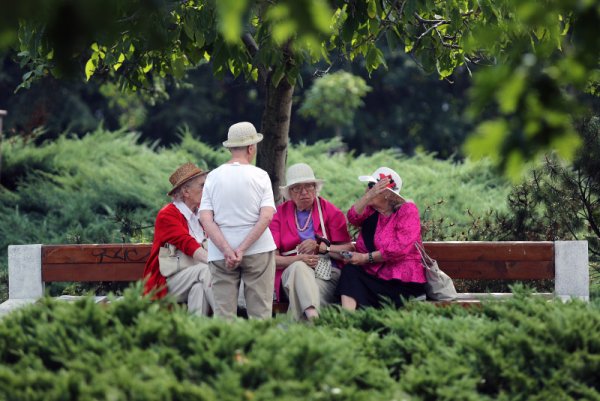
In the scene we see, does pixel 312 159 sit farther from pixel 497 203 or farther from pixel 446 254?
pixel 446 254

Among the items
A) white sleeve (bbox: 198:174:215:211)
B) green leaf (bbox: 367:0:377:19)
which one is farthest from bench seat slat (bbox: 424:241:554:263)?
white sleeve (bbox: 198:174:215:211)

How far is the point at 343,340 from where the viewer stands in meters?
5.35

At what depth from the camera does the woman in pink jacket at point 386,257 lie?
7.50m

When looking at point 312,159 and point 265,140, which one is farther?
point 312,159

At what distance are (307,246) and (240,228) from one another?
0.80 metres

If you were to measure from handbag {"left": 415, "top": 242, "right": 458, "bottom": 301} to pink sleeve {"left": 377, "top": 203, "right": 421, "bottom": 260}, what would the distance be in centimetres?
11

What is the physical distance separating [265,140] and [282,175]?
32 centimetres

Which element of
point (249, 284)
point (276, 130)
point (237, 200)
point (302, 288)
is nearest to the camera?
point (237, 200)

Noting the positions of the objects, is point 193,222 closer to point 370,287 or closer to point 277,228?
point 277,228

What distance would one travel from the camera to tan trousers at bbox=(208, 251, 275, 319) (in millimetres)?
7035

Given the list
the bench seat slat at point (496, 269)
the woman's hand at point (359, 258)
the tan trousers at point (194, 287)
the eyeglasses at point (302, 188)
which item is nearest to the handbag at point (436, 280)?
the woman's hand at point (359, 258)

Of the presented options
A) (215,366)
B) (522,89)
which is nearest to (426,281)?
(215,366)

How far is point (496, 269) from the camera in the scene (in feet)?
26.7

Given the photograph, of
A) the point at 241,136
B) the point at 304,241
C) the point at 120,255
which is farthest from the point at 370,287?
the point at 120,255
